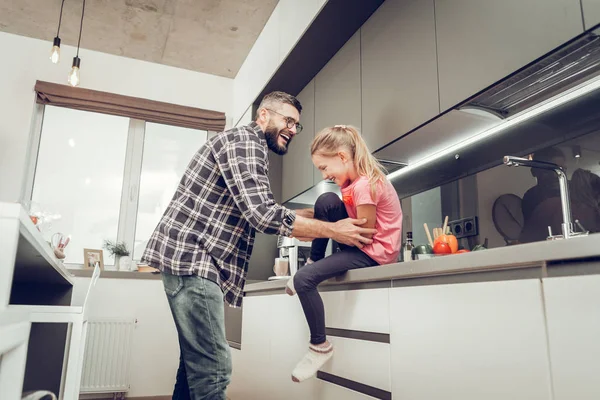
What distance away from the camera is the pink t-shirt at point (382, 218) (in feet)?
5.54

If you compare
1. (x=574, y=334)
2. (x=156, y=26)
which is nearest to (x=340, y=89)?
(x=156, y=26)

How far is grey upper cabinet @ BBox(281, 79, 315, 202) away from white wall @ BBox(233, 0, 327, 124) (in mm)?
320

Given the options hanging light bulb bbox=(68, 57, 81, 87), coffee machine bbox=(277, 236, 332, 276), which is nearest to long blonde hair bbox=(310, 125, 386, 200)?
coffee machine bbox=(277, 236, 332, 276)

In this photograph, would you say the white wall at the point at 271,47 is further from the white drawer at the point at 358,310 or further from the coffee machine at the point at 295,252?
the white drawer at the point at 358,310

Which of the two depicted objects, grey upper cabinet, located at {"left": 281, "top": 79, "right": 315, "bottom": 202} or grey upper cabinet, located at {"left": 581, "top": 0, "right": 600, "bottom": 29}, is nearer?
grey upper cabinet, located at {"left": 581, "top": 0, "right": 600, "bottom": 29}

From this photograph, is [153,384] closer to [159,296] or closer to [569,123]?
[159,296]

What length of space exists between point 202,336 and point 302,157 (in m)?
2.07

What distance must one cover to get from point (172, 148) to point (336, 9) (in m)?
2.40

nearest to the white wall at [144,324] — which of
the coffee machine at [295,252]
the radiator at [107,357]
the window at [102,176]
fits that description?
the radiator at [107,357]

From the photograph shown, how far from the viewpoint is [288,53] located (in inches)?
122

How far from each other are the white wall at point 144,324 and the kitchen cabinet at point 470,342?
2.79 meters

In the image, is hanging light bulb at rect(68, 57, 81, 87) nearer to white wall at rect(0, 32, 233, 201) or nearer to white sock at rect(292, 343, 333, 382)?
white wall at rect(0, 32, 233, 201)

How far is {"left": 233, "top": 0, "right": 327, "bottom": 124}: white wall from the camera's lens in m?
2.90

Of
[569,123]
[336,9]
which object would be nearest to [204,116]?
[336,9]
